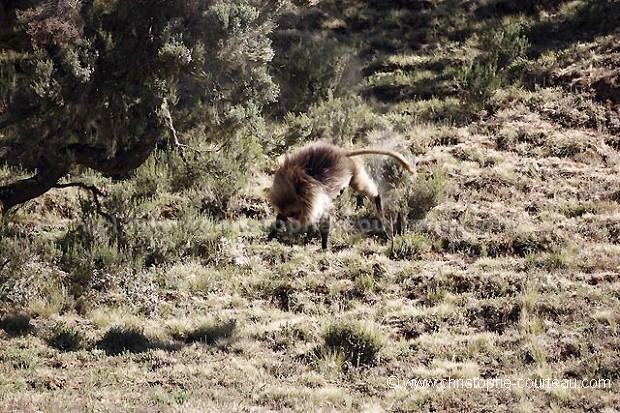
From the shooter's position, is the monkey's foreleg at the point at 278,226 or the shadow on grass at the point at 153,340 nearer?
the shadow on grass at the point at 153,340

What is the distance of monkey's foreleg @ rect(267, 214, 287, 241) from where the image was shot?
404 inches

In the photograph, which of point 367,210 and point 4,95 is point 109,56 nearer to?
A: point 4,95

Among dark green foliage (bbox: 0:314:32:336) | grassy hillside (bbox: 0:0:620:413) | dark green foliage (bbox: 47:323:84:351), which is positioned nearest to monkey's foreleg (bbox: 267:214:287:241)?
grassy hillside (bbox: 0:0:620:413)

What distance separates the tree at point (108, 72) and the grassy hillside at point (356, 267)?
136cm

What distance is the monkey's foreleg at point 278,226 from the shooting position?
33.6ft

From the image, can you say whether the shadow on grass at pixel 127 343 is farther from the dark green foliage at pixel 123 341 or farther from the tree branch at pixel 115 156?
the tree branch at pixel 115 156

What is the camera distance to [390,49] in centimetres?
1911

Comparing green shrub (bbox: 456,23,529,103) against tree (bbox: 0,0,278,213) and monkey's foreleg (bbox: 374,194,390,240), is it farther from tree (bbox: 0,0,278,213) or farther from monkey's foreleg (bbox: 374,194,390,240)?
tree (bbox: 0,0,278,213)

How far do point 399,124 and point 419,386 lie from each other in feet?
27.6

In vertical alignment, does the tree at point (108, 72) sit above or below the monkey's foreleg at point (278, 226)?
above

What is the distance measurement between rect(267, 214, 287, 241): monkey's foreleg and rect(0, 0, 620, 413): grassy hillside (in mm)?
201

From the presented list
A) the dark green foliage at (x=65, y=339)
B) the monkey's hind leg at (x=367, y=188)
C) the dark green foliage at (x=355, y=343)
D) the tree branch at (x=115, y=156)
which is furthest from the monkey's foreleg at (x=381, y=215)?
the dark green foliage at (x=65, y=339)

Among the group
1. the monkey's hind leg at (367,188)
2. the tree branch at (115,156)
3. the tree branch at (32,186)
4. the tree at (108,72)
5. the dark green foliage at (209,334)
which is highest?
the tree at (108,72)

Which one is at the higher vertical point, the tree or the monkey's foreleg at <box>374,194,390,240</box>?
the tree
